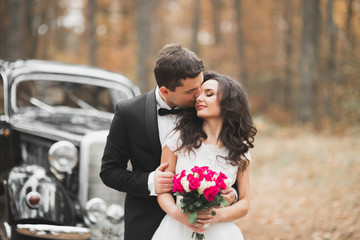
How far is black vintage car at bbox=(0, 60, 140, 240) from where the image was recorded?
12.0 ft

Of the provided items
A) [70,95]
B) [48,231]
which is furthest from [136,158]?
[70,95]

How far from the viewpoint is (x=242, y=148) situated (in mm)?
2438

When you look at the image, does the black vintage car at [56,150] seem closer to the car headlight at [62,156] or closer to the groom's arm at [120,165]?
the car headlight at [62,156]

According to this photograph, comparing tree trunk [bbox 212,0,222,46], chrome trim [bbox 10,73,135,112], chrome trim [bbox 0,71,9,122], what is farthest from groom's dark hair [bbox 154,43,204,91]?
tree trunk [bbox 212,0,222,46]

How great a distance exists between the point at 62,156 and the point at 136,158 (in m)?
1.75

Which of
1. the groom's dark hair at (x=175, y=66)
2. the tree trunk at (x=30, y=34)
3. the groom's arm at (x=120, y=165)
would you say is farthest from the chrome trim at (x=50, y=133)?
the tree trunk at (x=30, y=34)

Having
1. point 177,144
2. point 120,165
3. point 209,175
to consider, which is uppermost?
point 177,144

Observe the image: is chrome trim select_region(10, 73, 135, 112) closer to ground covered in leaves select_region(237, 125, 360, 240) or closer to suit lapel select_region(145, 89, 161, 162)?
ground covered in leaves select_region(237, 125, 360, 240)

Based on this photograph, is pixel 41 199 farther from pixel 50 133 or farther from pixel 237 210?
pixel 237 210

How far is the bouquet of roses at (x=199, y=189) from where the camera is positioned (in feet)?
6.95

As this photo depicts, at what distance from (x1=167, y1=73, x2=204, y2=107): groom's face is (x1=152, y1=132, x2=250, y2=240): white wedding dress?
20 centimetres

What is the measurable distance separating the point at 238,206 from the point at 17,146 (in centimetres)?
293

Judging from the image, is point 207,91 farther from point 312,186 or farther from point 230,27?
point 230,27

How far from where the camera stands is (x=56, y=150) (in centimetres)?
406
